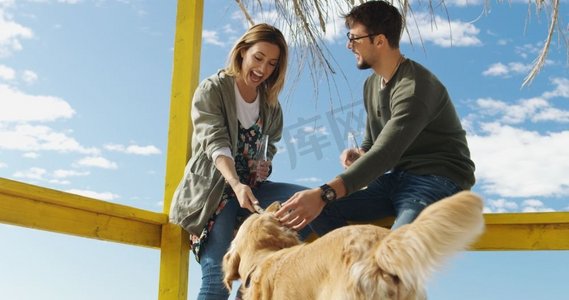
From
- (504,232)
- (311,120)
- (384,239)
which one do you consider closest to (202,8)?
(311,120)

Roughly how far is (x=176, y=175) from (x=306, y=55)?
0.93 m

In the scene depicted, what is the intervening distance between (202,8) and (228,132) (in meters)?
1.00

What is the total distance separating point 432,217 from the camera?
5.22 ft

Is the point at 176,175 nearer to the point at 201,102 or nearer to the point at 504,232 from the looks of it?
the point at 201,102

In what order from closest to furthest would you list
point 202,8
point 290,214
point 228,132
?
1. point 290,214
2. point 228,132
3. point 202,8

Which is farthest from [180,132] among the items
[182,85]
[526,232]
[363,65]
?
[526,232]

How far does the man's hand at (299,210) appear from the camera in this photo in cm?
222

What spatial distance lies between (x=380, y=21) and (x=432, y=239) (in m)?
1.35

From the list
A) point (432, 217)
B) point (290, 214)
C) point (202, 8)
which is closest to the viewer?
point (432, 217)

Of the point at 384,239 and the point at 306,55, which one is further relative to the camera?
the point at 306,55

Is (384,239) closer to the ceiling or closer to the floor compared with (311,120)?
closer to the floor

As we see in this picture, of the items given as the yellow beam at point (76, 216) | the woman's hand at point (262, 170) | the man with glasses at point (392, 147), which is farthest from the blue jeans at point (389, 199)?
the yellow beam at point (76, 216)

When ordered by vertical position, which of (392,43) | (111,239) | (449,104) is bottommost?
A: (111,239)

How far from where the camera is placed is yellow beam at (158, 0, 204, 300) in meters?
3.16
